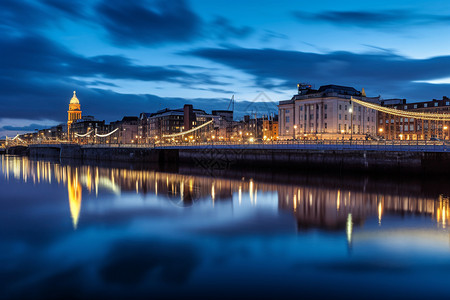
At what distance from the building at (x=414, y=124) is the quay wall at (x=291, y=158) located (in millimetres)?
37201

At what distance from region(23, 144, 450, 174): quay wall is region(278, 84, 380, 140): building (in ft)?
63.6

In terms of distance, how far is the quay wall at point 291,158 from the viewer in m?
38.4

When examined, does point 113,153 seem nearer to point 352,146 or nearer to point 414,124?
point 352,146

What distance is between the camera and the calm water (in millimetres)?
11062

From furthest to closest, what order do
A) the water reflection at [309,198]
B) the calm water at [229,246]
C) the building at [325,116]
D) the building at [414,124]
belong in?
the building at [414,124], the building at [325,116], the water reflection at [309,198], the calm water at [229,246]

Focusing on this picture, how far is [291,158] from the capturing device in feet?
166

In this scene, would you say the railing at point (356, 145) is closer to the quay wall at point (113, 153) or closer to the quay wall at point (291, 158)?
the quay wall at point (291, 158)

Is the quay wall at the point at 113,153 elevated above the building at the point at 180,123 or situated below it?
below

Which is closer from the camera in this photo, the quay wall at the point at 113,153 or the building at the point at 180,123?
the quay wall at the point at 113,153

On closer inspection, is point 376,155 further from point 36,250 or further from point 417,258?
point 36,250

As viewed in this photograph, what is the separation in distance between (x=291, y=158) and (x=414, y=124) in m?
50.0


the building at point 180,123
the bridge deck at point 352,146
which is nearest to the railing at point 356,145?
the bridge deck at point 352,146

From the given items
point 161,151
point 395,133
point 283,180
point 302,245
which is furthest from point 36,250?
point 395,133

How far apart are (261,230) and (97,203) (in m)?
13.3
